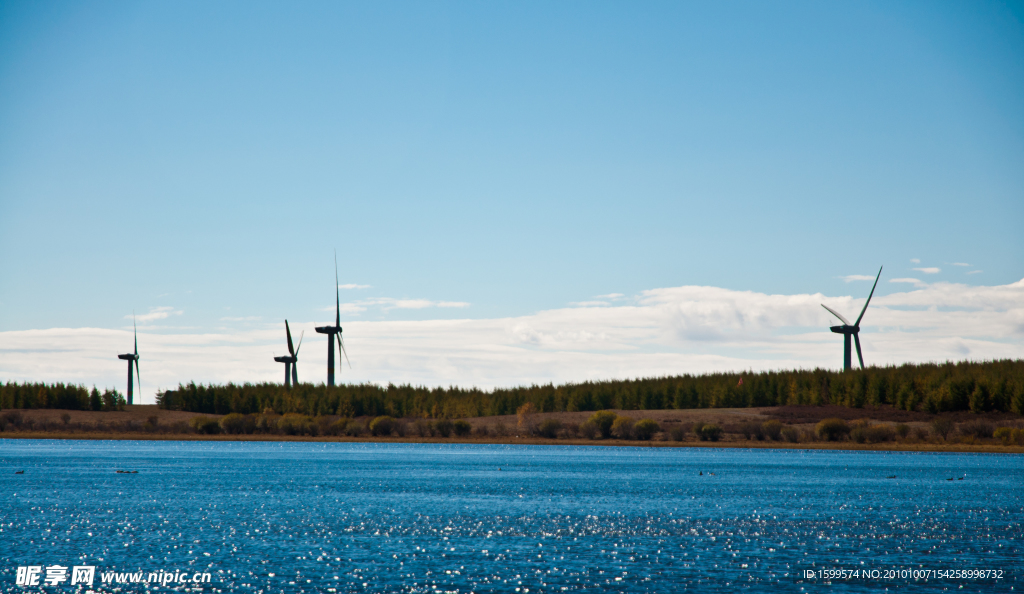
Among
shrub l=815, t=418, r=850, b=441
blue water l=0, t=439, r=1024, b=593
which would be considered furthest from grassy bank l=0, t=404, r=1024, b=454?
blue water l=0, t=439, r=1024, b=593

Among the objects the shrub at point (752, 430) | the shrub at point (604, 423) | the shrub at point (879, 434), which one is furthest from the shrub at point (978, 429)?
the shrub at point (604, 423)

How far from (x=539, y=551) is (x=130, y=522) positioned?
77.7 ft

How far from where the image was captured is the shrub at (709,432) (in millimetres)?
177375

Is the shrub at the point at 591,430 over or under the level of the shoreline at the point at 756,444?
over

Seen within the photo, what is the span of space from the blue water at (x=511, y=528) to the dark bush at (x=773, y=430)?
70922 millimetres

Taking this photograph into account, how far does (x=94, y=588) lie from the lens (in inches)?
1356

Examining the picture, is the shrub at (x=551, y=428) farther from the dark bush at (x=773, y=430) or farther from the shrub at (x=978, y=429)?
the shrub at (x=978, y=429)

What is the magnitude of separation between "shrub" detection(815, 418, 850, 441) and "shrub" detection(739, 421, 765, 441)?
11433mm

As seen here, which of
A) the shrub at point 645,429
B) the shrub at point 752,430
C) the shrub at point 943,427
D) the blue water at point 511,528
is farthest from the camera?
the shrub at point 752,430

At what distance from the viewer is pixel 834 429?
168 m

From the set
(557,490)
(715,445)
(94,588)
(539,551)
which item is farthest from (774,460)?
(94,588)

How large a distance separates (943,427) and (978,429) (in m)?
5.69

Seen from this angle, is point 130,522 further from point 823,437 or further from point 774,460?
point 823,437

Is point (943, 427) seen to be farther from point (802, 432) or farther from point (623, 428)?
point (623, 428)
